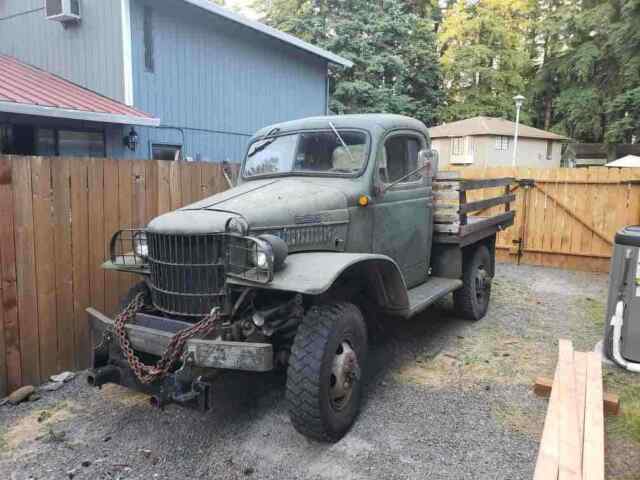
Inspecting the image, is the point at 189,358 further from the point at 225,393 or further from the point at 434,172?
the point at 434,172

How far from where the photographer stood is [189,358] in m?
2.84

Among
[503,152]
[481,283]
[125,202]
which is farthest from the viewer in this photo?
[503,152]

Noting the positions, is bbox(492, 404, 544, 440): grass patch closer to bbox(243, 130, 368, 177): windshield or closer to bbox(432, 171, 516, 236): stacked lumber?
bbox(432, 171, 516, 236): stacked lumber

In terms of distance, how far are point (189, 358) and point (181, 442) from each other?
0.78m

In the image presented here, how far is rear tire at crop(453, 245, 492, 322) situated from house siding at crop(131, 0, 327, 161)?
6365mm

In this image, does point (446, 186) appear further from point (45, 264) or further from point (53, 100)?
point (53, 100)

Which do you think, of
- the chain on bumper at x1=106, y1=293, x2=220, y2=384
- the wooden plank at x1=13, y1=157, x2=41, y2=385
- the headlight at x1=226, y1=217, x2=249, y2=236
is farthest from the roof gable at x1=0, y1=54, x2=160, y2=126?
the headlight at x1=226, y1=217, x2=249, y2=236

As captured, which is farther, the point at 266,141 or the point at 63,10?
the point at 63,10

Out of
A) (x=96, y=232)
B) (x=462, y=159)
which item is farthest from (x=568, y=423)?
(x=462, y=159)

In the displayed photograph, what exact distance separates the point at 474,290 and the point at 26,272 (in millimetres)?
4369

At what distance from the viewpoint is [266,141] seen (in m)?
4.77

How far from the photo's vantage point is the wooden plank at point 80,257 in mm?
4242

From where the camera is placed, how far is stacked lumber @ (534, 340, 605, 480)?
8.45ft

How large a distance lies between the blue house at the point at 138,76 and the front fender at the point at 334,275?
5.52 meters
